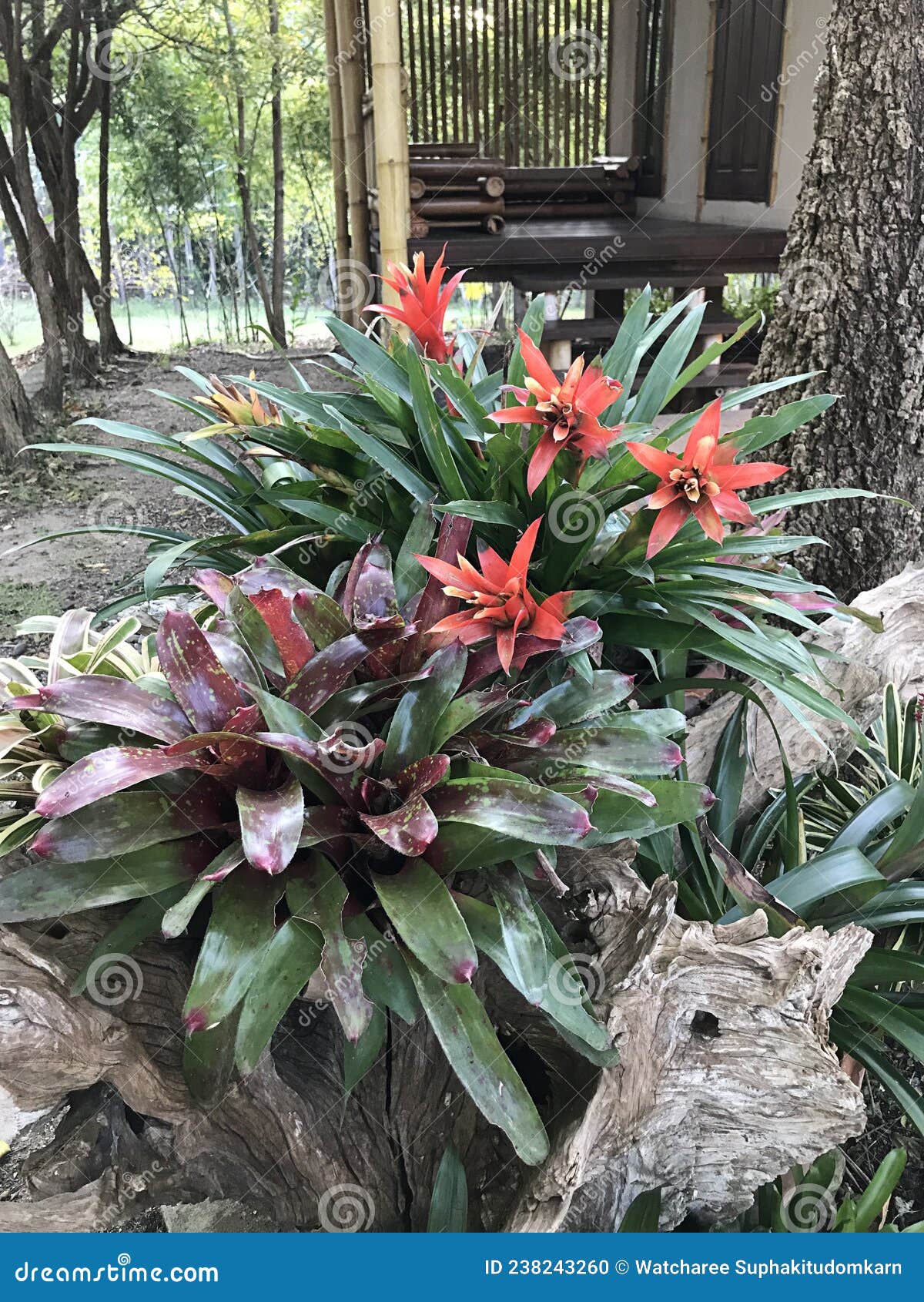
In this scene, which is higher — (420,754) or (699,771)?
(420,754)

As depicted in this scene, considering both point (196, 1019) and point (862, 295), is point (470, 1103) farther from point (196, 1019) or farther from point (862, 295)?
point (862, 295)

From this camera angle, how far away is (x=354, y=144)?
390 centimetres

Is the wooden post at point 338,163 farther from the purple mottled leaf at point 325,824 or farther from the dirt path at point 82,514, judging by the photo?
the purple mottled leaf at point 325,824

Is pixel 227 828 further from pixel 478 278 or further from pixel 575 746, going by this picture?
pixel 478 278

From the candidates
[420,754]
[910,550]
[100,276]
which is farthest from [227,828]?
[100,276]

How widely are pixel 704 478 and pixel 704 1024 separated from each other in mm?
588

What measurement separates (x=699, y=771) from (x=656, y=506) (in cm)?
71

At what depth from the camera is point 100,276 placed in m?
2.64

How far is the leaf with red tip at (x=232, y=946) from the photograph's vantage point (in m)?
0.77

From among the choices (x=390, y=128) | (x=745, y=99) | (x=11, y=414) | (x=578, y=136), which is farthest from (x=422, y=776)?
(x=578, y=136)

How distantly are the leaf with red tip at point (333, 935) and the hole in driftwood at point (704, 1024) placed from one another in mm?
382

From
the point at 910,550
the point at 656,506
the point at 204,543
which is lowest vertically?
the point at 910,550

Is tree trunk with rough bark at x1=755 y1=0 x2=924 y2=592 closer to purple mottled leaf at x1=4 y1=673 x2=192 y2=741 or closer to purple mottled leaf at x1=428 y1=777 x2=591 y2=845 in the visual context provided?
purple mottled leaf at x1=428 y1=777 x2=591 y2=845
